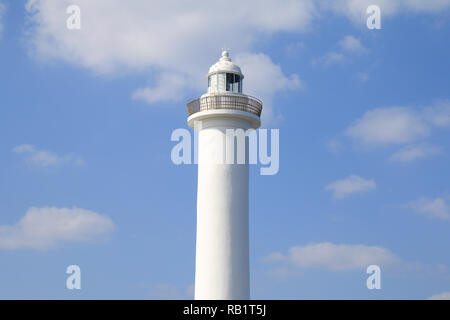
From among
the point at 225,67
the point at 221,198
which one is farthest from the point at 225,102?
the point at 221,198

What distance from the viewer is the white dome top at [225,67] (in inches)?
1393

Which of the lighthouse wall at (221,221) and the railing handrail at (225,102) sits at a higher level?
the railing handrail at (225,102)

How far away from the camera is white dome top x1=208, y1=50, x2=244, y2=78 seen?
35.4m

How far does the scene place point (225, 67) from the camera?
35.4m

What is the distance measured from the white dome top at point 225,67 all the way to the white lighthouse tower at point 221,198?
1244 mm

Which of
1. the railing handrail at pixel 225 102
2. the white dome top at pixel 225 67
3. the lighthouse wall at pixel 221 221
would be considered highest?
the white dome top at pixel 225 67

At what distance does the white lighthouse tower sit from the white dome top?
1.24 metres

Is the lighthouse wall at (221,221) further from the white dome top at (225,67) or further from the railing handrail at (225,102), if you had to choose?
the white dome top at (225,67)

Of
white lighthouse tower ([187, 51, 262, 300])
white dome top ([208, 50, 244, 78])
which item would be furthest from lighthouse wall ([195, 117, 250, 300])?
white dome top ([208, 50, 244, 78])

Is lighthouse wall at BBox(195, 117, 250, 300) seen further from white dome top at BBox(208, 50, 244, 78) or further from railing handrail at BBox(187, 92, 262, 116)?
white dome top at BBox(208, 50, 244, 78)

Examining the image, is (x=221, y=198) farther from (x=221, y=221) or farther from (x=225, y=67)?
(x=225, y=67)

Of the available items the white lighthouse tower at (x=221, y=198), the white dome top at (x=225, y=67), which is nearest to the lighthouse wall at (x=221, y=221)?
the white lighthouse tower at (x=221, y=198)
